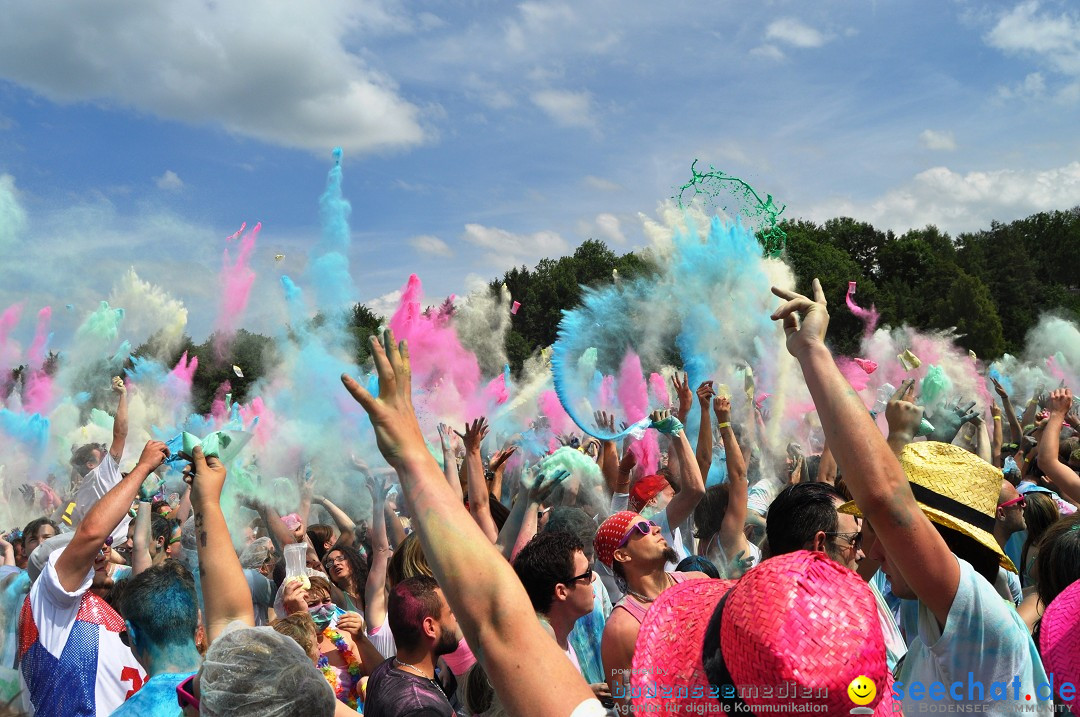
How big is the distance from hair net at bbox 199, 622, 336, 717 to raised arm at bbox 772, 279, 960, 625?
1.65m

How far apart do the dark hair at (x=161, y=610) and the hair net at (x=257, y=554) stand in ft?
8.83

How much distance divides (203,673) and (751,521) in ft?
13.9

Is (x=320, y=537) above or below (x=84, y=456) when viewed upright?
below

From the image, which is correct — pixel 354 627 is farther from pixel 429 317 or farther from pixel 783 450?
pixel 429 317

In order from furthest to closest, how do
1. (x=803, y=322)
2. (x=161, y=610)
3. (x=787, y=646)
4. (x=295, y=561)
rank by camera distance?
(x=295, y=561), (x=161, y=610), (x=803, y=322), (x=787, y=646)

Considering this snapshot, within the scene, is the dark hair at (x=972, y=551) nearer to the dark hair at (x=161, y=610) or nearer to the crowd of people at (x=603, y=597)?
the crowd of people at (x=603, y=597)

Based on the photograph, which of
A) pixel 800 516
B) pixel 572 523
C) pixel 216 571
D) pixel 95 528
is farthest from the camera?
pixel 572 523

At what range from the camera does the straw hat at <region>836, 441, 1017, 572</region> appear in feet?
8.28

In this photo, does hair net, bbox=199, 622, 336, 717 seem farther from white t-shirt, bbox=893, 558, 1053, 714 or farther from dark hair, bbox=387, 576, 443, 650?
white t-shirt, bbox=893, 558, 1053, 714

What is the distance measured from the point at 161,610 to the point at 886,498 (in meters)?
2.90

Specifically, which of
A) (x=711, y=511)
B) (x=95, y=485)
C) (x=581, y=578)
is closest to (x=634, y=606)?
(x=581, y=578)

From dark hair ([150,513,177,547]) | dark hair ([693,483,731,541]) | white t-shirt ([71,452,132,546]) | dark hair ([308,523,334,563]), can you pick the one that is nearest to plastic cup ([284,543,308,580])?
dark hair ([308,523,334,563])

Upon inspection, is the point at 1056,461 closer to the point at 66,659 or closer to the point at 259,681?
the point at 259,681

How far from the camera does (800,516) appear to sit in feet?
11.0
